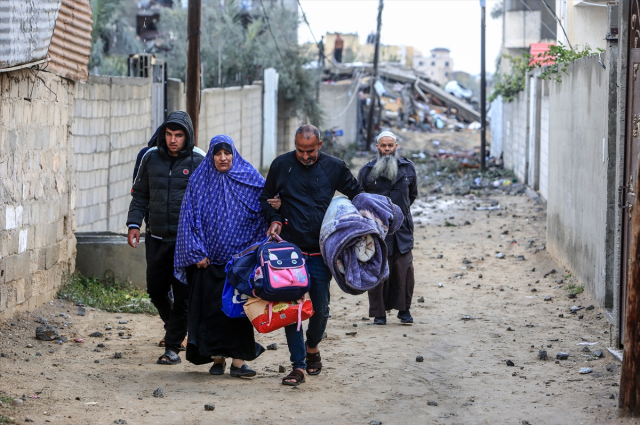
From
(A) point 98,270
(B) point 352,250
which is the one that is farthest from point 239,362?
(A) point 98,270

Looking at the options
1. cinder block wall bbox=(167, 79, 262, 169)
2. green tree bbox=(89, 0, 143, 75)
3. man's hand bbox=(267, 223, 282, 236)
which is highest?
green tree bbox=(89, 0, 143, 75)

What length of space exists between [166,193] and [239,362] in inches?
51.2

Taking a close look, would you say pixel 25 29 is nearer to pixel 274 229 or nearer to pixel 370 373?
pixel 274 229

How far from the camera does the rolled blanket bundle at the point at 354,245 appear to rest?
16.5 ft

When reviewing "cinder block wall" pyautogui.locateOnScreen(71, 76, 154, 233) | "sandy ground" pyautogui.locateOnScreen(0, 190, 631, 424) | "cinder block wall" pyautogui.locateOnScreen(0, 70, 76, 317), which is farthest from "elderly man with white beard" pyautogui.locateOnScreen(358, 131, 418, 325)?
"cinder block wall" pyautogui.locateOnScreen(71, 76, 154, 233)

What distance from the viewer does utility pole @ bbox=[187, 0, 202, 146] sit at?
30.2 feet

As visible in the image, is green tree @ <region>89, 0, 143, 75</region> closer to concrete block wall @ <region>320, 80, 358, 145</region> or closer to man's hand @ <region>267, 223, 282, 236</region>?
concrete block wall @ <region>320, 80, 358, 145</region>

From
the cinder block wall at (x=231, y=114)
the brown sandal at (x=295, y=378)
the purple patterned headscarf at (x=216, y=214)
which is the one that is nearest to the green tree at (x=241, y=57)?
the cinder block wall at (x=231, y=114)

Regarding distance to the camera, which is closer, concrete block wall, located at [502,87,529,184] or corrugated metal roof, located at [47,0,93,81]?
corrugated metal roof, located at [47,0,93,81]

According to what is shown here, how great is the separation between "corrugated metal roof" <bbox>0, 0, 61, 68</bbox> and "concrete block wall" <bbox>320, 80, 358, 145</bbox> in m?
22.5

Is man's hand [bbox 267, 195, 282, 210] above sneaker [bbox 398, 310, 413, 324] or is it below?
above

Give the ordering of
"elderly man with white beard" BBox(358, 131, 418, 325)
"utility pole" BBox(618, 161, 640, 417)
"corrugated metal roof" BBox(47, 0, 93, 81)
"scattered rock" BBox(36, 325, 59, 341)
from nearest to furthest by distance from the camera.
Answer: "utility pole" BBox(618, 161, 640, 417) → "scattered rock" BBox(36, 325, 59, 341) → "elderly man with white beard" BBox(358, 131, 418, 325) → "corrugated metal roof" BBox(47, 0, 93, 81)

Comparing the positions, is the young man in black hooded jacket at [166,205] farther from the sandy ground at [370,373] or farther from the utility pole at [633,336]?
the utility pole at [633,336]

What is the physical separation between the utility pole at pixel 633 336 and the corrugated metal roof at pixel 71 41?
5.22m
